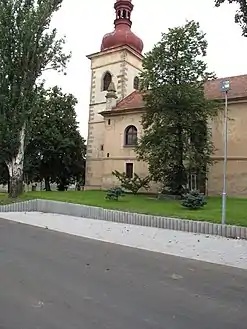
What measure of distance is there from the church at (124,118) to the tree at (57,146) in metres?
3.19

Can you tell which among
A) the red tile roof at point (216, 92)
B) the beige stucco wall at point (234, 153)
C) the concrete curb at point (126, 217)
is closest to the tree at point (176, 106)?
the beige stucco wall at point (234, 153)

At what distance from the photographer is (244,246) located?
33.8 feet

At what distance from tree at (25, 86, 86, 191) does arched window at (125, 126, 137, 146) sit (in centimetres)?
774

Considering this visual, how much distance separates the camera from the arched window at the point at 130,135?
105ft

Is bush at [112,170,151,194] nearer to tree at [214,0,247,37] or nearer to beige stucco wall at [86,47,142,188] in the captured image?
beige stucco wall at [86,47,142,188]

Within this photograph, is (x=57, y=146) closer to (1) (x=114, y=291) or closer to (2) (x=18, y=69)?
(2) (x=18, y=69)

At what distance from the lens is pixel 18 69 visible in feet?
78.1

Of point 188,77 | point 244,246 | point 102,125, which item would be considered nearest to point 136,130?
point 102,125

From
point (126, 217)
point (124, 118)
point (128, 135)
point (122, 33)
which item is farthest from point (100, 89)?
point (126, 217)

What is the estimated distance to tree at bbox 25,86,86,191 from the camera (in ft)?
123

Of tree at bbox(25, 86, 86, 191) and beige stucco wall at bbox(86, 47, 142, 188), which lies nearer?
beige stucco wall at bbox(86, 47, 142, 188)

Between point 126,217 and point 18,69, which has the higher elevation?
point 18,69

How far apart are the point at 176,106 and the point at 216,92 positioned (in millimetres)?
7348

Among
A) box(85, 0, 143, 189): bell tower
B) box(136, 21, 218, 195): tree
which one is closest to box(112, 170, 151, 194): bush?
box(136, 21, 218, 195): tree
